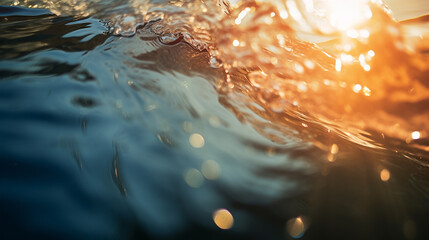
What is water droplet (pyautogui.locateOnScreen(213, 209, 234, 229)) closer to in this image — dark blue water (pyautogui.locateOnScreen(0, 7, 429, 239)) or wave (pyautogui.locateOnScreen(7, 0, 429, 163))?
dark blue water (pyautogui.locateOnScreen(0, 7, 429, 239))

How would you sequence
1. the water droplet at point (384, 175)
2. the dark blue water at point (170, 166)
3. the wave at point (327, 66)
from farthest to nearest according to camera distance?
1. the wave at point (327, 66)
2. the water droplet at point (384, 175)
3. the dark blue water at point (170, 166)

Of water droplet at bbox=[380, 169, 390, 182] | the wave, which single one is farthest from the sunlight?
water droplet at bbox=[380, 169, 390, 182]

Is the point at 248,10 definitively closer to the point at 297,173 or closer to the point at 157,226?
the point at 297,173

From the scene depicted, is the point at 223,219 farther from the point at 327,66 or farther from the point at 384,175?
the point at 327,66

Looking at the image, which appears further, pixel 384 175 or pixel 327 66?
pixel 327 66

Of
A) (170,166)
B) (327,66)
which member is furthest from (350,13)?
(170,166)

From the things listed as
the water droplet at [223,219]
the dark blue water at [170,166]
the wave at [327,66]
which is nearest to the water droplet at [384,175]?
the dark blue water at [170,166]

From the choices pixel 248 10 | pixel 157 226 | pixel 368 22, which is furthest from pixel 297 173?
pixel 248 10

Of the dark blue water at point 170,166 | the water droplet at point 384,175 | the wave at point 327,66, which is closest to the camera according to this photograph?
the dark blue water at point 170,166

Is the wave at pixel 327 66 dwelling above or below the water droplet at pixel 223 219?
above

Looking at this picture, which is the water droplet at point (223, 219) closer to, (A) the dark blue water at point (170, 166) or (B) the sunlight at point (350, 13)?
(A) the dark blue water at point (170, 166)
